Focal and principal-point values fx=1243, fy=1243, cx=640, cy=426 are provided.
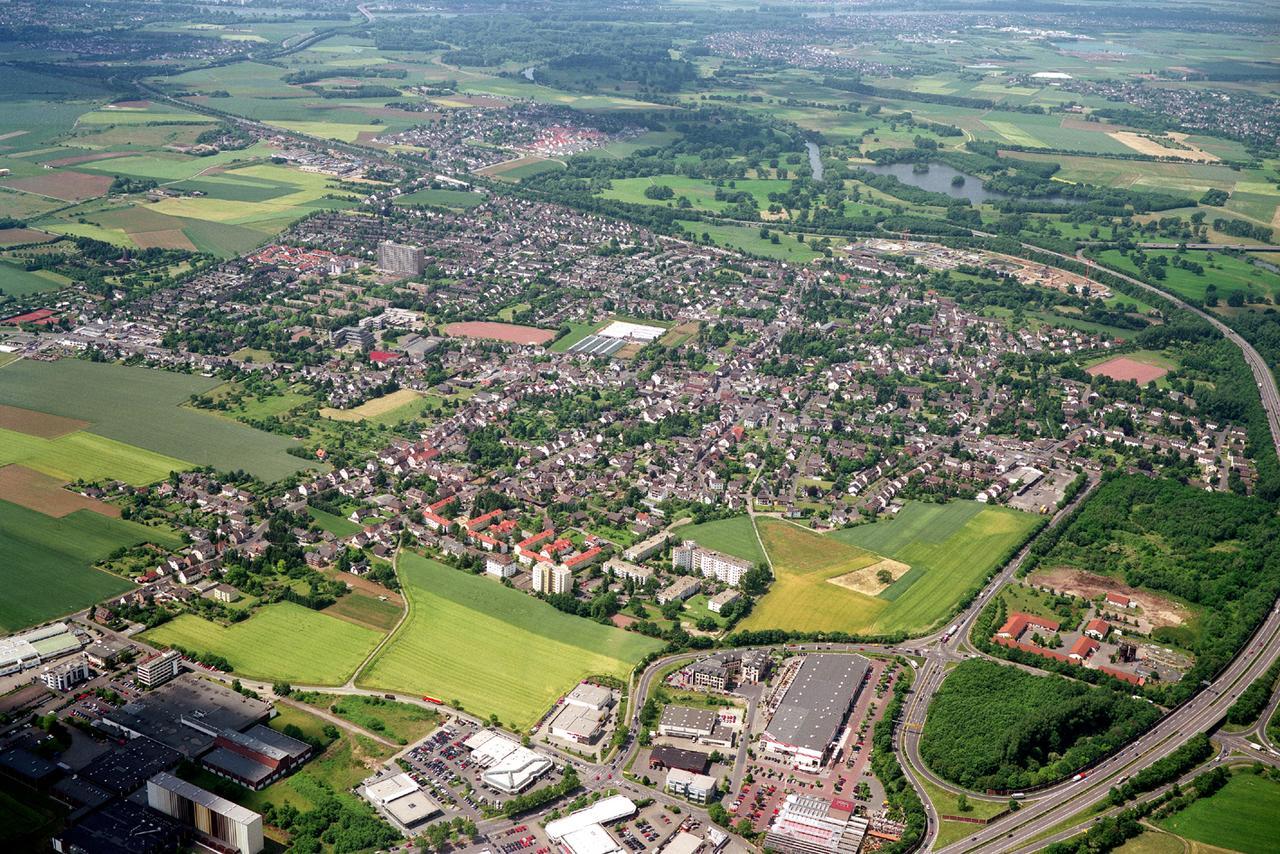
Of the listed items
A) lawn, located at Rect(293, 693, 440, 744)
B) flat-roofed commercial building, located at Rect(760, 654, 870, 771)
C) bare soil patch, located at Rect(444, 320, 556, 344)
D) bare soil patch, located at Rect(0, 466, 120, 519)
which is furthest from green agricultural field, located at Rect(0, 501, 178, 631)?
bare soil patch, located at Rect(444, 320, 556, 344)

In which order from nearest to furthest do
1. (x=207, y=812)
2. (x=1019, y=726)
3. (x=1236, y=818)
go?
(x=207, y=812), (x=1236, y=818), (x=1019, y=726)

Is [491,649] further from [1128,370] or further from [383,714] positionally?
[1128,370]

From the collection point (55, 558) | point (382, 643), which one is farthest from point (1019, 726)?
point (55, 558)

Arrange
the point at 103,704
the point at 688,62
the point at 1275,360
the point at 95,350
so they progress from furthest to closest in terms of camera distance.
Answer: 1. the point at 688,62
2. the point at 1275,360
3. the point at 95,350
4. the point at 103,704

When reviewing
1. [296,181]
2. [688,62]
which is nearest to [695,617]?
[296,181]

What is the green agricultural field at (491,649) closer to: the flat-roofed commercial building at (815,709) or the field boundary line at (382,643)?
the field boundary line at (382,643)

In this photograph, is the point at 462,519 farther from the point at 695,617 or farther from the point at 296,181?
the point at 296,181
